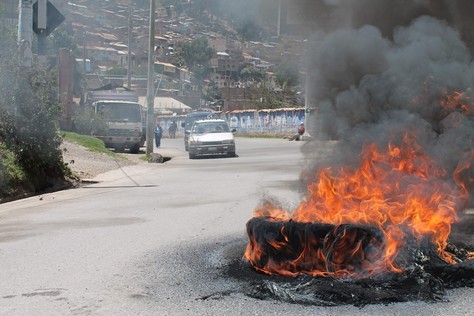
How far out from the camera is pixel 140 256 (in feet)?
23.6

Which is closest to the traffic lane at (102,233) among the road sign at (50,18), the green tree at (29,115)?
the green tree at (29,115)

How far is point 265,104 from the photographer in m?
64.2

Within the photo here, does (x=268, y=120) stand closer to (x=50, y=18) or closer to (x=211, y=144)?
(x=211, y=144)

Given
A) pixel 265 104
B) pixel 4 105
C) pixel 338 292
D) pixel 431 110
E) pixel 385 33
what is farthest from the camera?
pixel 265 104

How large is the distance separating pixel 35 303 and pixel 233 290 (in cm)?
171

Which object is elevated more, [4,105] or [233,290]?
[4,105]

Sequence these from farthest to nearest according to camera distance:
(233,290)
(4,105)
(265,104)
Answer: (265,104) < (4,105) < (233,290)

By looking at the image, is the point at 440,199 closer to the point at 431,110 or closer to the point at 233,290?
A: the point at 431,110

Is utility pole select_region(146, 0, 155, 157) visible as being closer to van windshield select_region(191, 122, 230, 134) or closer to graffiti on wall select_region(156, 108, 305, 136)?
van windshield select_region(191, 122, 230, 134)

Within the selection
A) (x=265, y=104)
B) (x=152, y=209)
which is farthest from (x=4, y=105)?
(x=265, y=104)

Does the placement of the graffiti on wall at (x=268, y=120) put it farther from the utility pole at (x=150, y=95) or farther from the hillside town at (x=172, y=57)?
the utility pole at (x=150, y=95)

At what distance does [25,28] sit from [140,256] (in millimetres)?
8432

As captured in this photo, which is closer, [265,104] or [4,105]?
[4,105]

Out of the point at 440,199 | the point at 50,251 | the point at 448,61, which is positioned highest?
the point at 448,61
